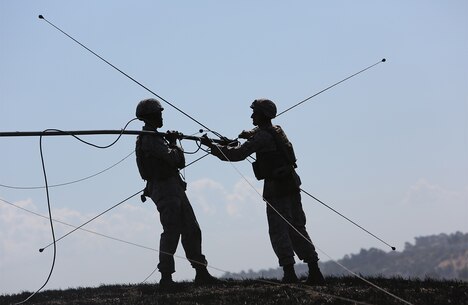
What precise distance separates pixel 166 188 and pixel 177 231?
2.78ft

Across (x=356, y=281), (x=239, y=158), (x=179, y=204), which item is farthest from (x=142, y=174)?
(x=356, y=281)

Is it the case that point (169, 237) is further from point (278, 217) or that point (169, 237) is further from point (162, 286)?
point (278, 217)

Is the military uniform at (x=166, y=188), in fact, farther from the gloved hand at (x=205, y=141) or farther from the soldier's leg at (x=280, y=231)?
the soldier's leg at (x=280, y=231)

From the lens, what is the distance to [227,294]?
1223 centimetres

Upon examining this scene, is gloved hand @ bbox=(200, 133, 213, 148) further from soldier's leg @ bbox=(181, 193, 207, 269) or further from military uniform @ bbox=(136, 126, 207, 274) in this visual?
soldier's leg @ bbox=(181, 193, 207, 269)

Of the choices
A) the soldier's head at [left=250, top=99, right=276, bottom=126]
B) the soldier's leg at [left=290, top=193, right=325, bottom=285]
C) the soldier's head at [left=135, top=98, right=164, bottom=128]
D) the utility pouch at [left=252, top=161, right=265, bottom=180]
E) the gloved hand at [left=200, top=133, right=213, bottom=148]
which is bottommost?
the soldier's leg at [left=290, top=193, right=325, bottom=285]

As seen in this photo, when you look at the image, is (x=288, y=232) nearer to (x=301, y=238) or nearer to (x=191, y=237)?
(x=301, y=238)

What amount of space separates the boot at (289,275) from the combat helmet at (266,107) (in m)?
2.82

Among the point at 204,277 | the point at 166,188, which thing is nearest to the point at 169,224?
the point at 166,188

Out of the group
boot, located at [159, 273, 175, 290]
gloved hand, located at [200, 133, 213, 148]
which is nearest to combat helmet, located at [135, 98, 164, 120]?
gloved hand, located at [200, 133, 213, 148]

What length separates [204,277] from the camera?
48.5ft

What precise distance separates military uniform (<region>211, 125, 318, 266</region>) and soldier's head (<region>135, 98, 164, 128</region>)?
1392 mm

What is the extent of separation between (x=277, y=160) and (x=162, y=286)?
10.3 ft

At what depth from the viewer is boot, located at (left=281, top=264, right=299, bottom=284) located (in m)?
13.5
